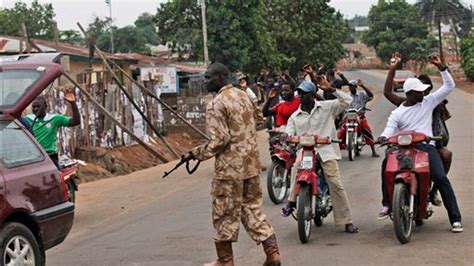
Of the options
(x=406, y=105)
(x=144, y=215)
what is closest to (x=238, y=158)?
(x=406, y=105)

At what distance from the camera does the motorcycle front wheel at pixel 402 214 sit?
24.3 ft

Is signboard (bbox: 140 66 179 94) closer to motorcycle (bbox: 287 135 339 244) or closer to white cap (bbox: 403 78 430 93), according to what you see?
motorcycle (bbox: 287 135 339 244)

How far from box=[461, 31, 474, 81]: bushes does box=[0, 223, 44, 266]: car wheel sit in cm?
5378

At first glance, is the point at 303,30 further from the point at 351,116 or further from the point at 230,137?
the point at 230,137

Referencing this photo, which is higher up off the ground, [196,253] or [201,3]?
[201,3]

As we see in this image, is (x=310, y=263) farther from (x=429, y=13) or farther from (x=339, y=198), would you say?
(x=429, y=13)

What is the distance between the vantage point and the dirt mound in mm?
16031

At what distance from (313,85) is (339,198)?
122 cm

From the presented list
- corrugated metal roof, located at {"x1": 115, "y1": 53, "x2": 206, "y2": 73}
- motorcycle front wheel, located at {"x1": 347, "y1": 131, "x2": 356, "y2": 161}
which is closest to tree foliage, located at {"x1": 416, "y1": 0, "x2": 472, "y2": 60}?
corrugated metal roof, located at {"x1": 115, "y1": 53, "x2": 206, "y2": 73}

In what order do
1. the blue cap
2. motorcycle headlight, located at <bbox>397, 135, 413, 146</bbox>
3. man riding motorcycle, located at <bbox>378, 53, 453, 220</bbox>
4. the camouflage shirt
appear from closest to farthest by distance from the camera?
1. the camouflage shirt
2. motorcycle headlight, located at <bbox>397, 135, 413, 146</bbox>
3. man riding motorcycle, located at <bbox>378, 53, 453, 220</bbox>
4. the blue cap

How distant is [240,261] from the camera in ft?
24.1

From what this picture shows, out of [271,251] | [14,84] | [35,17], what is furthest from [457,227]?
[35,17]

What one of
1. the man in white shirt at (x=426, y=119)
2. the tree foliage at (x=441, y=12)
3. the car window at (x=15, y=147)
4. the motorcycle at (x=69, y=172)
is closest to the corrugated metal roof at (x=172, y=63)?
the motorcycle at (x=69, y=172)

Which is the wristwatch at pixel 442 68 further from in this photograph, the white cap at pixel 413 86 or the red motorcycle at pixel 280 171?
the red motorcycle at pixel 280 171
